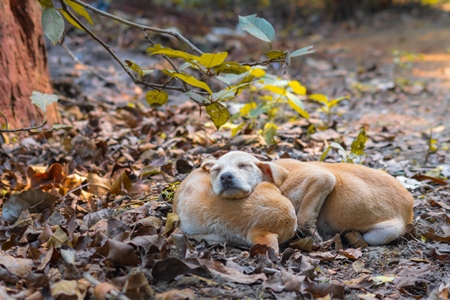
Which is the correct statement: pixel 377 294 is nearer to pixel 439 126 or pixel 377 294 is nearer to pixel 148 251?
pixel 148 251

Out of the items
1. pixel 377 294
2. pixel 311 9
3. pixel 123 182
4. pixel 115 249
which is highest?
pixel 115 249

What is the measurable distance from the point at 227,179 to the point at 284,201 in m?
0.42

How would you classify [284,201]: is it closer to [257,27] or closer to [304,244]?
[304,244]

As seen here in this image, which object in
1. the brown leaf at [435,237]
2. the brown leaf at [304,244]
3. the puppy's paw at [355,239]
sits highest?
the brown leaf at [304,244]

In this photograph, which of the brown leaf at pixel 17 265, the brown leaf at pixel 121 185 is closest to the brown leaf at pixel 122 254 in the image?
the brown leaf at pixel 17 265

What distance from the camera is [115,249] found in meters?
3.05

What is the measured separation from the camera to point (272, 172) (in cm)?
398

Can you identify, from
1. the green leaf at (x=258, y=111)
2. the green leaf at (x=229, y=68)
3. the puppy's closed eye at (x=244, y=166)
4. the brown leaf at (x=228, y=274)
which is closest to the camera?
the brown leaf at (x=228, y=274)

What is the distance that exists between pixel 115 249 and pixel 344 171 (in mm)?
1945

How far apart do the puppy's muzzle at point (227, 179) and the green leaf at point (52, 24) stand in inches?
50.9

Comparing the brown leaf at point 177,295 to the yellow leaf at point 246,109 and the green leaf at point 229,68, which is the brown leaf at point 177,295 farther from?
the yellow leaf at point 246,109

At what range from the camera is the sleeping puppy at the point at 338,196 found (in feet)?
13.1

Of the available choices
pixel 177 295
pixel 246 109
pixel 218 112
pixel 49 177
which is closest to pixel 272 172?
pixel 218 112

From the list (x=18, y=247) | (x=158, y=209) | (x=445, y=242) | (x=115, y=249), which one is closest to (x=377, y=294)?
(x=445, y=242)
